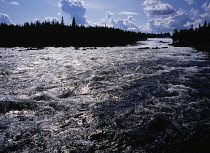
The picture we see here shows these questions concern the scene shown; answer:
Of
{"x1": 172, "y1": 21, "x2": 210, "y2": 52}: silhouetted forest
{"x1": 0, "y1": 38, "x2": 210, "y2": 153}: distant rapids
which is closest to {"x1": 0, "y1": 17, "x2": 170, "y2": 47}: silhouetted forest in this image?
{"x1": 172, "y1": 21, "x2": 210, "y2": 52}: silhouetted forest

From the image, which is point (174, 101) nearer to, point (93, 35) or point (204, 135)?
point (204, 135)

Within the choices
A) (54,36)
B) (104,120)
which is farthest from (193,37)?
(104,120)

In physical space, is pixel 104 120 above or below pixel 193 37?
below

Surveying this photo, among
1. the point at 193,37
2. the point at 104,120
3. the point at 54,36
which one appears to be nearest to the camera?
the point at 104,120

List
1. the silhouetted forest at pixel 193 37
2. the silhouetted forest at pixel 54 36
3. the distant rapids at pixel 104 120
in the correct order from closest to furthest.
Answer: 1. the distant rapids at pixel 104 120
2. the silhouetted forest at pixel 193 37
3. the silhouetted forest at pixel 54 36

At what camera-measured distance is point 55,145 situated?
16.2 ft

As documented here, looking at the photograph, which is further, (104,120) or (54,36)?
(54,36)

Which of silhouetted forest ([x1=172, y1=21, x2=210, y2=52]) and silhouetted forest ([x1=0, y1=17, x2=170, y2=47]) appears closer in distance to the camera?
silhouetted forest ([x1=172, y1=21, x2=210, y2=52])

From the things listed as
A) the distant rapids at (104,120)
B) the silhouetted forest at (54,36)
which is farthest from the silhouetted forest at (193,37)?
the distant rapids at (104,120)

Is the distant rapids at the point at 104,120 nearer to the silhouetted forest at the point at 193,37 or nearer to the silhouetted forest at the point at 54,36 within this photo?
the silhouetted forest at the point at 54,36

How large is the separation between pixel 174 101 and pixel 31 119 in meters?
7.48

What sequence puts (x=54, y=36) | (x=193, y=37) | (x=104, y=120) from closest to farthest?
(x=104, y=120) → (x=193, y=37) → (x=54, y=36)

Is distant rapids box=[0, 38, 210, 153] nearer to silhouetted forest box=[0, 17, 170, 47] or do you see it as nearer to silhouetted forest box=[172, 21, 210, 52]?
silhouetted forest box=[0, 17, 170, 47]

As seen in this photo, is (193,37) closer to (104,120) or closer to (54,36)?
(54,36)
